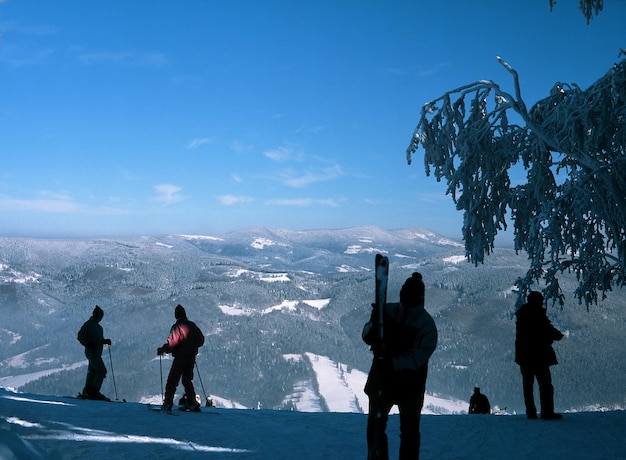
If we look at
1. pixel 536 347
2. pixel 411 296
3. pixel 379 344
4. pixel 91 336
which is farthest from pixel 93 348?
pixel 536 347

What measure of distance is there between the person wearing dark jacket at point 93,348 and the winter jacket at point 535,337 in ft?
25.6

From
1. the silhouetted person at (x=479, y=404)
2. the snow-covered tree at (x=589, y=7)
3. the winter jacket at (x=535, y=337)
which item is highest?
the snow-covered tree at (x=589, y=7)

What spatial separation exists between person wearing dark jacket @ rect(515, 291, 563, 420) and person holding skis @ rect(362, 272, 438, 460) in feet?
12.6

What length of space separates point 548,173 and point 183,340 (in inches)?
314

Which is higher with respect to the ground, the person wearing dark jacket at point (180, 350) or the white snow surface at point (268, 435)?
the person wearing dark jacket at point (180, 350)

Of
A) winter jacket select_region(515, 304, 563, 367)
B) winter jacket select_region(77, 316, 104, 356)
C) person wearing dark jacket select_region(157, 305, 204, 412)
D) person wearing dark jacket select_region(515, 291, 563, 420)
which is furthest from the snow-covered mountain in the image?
winter jacket select_region(515, 304, 563, 367)

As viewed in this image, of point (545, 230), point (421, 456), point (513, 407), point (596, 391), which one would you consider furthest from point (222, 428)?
point (596, 391)

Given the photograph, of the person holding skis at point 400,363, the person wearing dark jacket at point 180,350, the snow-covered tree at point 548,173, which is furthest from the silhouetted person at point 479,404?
the person holding skis at point 400,363

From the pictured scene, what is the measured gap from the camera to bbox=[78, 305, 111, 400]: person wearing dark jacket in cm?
930

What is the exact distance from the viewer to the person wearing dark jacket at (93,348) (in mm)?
9305

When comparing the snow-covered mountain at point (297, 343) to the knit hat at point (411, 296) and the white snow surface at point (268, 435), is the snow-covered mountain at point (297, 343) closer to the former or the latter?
the white snow surface at point (268, 435)

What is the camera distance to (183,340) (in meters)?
7.31

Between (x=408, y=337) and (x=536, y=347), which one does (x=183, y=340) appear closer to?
(x=408, y=337)

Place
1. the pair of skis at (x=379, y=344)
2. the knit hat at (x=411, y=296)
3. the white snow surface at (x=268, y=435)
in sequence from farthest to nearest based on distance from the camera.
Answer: the white snow surface at (x=268, y=435), the knit hat at (x=411, y=296), the pair of skis at (x=379, y=344)
